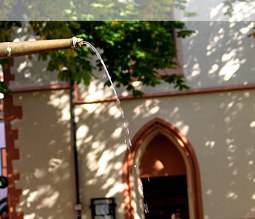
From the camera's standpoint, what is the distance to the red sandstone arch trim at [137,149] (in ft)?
41.3

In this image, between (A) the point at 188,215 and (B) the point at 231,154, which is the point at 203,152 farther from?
(A) the point at 188,215

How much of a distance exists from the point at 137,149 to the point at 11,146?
8.63 feet

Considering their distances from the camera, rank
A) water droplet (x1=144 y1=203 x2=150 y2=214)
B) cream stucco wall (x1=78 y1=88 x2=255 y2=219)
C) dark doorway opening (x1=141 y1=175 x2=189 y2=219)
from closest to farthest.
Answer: cream stucco wall (x1=78 y1=88 x2=255 y2=219)
water droplet (x1=144 y1=203 x2=150 y2=214)
dark doorway opening (x1=141 y1=175 x2=189 y2=219)

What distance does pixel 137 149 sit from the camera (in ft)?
42.1

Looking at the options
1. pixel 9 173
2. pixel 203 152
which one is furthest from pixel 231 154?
pixel 9 173

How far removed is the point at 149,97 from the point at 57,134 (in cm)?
208

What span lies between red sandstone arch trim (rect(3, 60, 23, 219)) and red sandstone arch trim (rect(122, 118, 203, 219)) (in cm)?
223

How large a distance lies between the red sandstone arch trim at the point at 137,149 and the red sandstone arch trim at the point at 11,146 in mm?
2228

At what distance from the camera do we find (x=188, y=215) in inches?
550

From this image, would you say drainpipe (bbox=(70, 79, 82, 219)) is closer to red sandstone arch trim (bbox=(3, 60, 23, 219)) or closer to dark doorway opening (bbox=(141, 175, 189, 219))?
red sandstone arch trim (bbox=(3, 60, 23, 219))

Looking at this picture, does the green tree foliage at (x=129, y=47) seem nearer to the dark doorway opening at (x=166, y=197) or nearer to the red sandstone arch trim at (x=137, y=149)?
the red sandstone arch trim at (x=137, y=149)

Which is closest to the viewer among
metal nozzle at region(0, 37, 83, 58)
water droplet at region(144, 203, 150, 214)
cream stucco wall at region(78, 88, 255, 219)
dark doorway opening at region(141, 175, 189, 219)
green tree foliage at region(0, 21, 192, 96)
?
metal nozzle at region(0, 37, 83, 58)

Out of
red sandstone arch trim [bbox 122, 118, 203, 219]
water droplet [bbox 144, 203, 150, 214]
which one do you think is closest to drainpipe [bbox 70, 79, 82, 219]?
red sandstone arch trim [bbox 122, 118, 203, 219]

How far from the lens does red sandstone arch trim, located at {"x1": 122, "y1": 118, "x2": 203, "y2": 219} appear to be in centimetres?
1259
